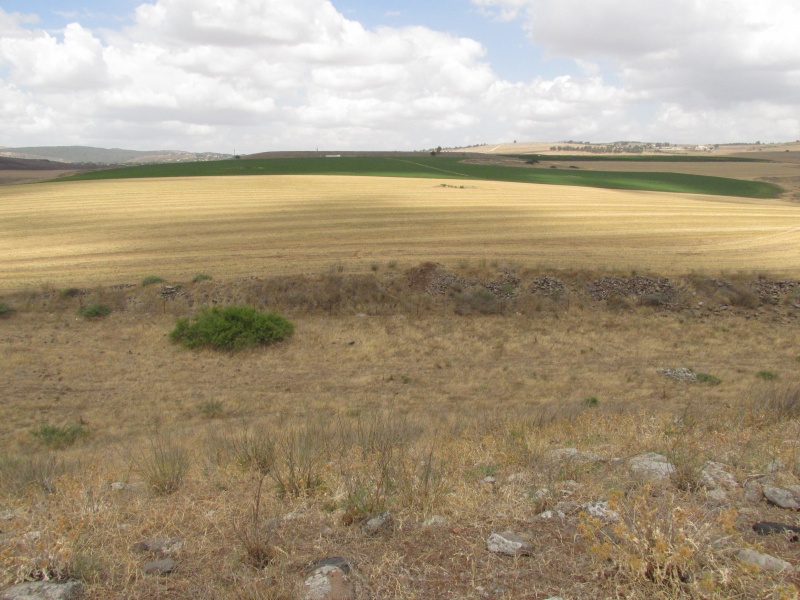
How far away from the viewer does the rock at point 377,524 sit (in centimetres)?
433

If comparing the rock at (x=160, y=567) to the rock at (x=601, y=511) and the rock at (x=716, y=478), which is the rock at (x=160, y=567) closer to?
the rock at (x=601, y=511)

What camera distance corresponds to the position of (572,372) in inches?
593

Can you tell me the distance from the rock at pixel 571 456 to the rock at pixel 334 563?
9.87 feet

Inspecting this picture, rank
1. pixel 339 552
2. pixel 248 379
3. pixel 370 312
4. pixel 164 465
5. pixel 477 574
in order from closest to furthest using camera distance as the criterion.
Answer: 1. pixel 477 574
2. pixel 339 552
3. pixel 164 465
4. pixel 248 379
5. pixel 370 312

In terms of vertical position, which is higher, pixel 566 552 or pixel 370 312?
pixel 566 552

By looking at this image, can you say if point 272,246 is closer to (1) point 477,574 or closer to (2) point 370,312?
(2) point 370,312

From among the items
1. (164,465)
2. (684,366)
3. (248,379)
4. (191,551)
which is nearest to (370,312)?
(248,379)

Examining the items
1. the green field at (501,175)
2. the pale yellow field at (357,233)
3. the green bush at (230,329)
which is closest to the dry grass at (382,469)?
the green bush at (230,329)

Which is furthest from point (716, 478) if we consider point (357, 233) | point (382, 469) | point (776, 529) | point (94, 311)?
point (357, 233)

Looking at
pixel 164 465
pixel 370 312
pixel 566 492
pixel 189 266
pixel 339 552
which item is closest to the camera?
pixel 339 552

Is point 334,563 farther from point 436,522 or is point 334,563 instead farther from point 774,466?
point 774,466

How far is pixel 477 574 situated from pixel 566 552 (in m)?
0.69

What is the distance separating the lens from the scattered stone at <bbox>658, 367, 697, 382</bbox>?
47.1 feet

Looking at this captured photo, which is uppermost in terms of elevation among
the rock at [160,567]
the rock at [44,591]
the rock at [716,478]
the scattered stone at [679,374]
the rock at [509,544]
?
the rock at [44,591]
